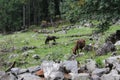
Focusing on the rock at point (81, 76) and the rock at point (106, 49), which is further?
the rock at point (106, 49)

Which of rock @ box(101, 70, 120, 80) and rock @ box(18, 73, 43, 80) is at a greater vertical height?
rock @ box(101, 70, 120, 80)

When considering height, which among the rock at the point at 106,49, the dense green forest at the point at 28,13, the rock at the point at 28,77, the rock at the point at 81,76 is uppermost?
the rock at the point at 81,76

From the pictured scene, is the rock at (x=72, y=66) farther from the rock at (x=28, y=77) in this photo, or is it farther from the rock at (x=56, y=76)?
the rock at (x=28, y=77)

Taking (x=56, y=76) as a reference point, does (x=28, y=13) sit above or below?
below

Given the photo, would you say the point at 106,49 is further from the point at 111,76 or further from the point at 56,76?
the point at 111,76

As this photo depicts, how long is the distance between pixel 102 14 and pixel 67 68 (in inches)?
340

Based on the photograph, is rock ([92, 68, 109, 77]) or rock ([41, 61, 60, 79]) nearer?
rock ([92, 68, 109, 77])

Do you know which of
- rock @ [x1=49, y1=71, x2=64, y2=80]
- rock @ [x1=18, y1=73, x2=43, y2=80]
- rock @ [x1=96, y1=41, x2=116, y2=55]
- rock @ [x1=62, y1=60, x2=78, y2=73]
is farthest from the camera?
rock @ [x1=96, y1=41, x2=116, y2=55]

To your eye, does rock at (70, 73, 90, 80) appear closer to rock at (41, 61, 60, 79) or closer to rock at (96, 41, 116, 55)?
rock at (41, 61, 60, 79)

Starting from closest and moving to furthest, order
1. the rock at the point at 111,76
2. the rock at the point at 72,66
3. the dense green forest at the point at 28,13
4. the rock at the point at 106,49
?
the rock at the point at 111,76 < the rock at the point at 72,66 < the rock at the point at 106,49 < the dense green forest at the point at 28,13

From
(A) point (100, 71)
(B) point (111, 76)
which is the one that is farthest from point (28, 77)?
(B) point (111, 76)

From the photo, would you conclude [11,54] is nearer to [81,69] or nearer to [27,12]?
[81,69]

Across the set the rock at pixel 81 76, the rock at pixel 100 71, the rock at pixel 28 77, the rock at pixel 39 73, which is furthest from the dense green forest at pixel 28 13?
the rock at pixel 81 76

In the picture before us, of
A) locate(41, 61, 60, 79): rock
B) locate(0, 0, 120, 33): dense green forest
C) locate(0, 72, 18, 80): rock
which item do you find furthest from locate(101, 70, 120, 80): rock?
locate(0, 0, 120, 33): dense green forest
